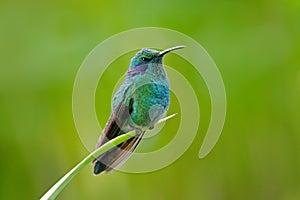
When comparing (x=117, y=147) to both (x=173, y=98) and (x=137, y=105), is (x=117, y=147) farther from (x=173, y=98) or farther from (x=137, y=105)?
(x=173, y=98)

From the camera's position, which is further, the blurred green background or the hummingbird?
the blurred green background

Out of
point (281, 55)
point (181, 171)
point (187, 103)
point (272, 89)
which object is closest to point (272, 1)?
point (281, 55)

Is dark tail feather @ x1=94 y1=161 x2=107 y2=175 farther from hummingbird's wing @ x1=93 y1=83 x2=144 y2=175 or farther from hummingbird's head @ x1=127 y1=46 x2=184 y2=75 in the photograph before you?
hummingbird's head @ x1=127 y1=46 x2=184 y2=75

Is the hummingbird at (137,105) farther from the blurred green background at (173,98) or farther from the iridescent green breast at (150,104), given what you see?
the blurred green background at (173,98)

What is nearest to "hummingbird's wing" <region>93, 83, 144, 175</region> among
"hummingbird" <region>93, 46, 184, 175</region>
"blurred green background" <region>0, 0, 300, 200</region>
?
"hummingbird" <region>93, 46, 184, 175</region>

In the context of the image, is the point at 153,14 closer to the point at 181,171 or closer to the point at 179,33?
the point at 179,33

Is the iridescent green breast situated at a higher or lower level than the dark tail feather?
higher
